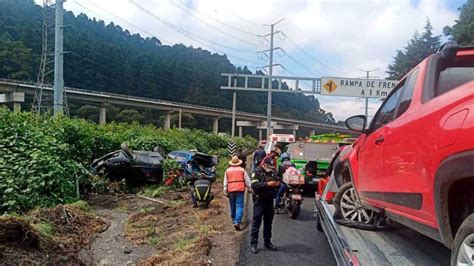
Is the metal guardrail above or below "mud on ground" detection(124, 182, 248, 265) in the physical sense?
above

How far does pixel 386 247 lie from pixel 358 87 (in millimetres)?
24497

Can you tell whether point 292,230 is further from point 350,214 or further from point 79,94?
point 79,94

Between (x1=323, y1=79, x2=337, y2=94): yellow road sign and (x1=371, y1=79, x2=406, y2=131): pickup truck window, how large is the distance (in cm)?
Answer: 2379

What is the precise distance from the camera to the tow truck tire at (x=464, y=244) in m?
2.49

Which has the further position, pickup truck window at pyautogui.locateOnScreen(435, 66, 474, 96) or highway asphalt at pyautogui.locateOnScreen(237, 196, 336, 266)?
highway asphalt at pyautogui.locateOnScreen(237, 196, 336, 266)

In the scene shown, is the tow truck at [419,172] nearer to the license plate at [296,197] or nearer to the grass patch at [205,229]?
the grass patch at [205,229]

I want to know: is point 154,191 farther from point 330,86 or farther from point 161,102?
point 161,102

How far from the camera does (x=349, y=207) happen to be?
569 cm

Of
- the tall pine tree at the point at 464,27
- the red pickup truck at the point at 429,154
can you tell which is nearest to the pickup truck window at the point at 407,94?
the red pickup truck at the point at 429,154

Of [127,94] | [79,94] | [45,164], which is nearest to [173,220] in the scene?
[45,164]

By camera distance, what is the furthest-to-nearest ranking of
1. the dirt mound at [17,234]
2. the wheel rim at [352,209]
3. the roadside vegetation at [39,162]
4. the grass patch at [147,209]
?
the grass patch at [147,209] < the roadside vegetation at [39,162] < the dirt mound at [17,234] < the wheel rim at [352,209]

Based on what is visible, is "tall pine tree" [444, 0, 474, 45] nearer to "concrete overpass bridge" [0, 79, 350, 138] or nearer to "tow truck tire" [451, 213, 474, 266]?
"concrete overpass bridge" [0, 79, 350, 138]

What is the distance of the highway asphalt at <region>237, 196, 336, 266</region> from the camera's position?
685cm

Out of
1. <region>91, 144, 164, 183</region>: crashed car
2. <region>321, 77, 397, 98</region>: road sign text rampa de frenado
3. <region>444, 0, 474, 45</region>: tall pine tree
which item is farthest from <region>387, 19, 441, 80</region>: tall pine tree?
<region>91, 144, 164, 183</region>: crashed car
